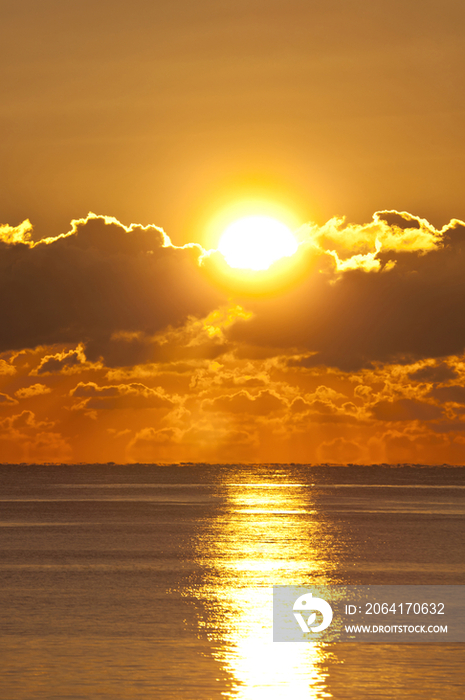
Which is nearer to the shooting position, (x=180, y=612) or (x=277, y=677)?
(x=277, y=677)

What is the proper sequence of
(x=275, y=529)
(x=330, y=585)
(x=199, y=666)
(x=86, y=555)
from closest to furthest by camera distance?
(x=199, y=666), (x=330, y=585), (x=86, y=555), (x=275, y=529)

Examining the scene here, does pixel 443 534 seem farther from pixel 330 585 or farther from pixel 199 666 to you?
pixel 199 666

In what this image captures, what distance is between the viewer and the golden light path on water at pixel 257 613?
25.5 metres

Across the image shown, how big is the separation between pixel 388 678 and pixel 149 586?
21.6 meters

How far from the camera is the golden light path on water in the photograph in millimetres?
25547

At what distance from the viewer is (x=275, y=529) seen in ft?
301

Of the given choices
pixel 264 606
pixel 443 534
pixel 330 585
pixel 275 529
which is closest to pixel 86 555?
pixel 330 585

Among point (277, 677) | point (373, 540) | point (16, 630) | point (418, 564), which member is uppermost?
point (373, 540)

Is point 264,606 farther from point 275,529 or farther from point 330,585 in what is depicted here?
point 275,529

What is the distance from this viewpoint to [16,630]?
3344 cm

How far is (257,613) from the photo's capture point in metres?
36.6

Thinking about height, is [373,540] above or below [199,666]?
above

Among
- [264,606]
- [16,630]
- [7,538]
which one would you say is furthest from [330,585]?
[7,538]

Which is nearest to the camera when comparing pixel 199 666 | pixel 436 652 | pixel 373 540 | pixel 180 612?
pixel 199 666
